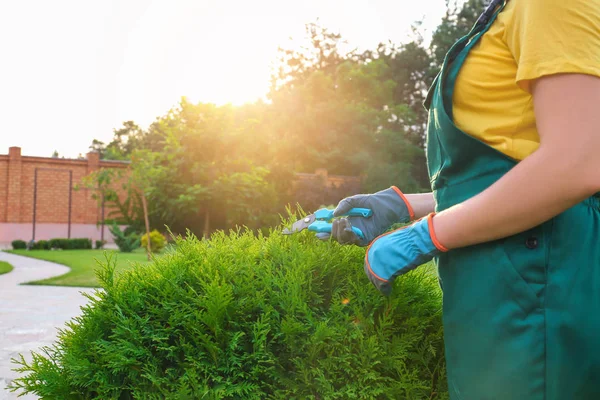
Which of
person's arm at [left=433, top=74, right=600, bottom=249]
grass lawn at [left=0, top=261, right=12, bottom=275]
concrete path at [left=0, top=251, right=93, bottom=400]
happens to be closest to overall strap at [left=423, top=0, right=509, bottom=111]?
person's arm at [left=433, top=74, right=600, bottom=249]

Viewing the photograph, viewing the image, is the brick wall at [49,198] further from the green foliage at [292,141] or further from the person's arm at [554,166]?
the person's arm at [554,166]

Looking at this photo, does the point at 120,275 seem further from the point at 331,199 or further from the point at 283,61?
the point at 283,61

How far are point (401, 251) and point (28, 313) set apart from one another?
6926 mm

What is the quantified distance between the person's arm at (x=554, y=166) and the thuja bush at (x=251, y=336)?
22.5 inches

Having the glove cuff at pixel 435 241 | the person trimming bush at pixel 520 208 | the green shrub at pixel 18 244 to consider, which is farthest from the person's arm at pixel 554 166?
the green shrub at pixel 18 244

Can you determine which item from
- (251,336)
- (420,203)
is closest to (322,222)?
(420,203)

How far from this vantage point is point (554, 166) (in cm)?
90

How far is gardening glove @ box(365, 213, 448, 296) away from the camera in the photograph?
3.53ft

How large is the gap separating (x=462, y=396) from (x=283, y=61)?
37.3 meters

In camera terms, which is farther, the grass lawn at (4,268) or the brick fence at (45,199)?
the brick fence at (45,199)

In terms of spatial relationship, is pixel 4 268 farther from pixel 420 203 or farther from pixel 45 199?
pixel 45 199

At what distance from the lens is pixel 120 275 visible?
1573 millimetres

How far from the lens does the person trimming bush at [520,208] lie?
90 centimetres

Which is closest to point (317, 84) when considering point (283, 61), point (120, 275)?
point (283, 61)
